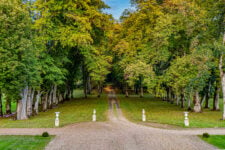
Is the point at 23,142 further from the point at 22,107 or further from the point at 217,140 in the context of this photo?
the point at 22,107

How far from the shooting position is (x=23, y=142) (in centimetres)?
1112

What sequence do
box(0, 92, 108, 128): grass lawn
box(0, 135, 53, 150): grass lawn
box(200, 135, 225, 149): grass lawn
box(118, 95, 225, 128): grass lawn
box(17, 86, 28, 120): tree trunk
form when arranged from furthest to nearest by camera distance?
box(17, 86, 28, 120): tree trunk, box(118, 95, 225, 128): grass lawn, box(0, 92, 108, 128): grass lawn, box(200, 135, 225, 149): grass lawn, box(0, 135, 53, 150): grass lawn

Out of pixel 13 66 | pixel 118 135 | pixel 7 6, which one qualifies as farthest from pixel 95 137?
pixel 7 6

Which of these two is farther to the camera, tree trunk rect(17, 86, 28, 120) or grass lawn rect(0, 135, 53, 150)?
tree trunk rect(17, 86, 28, 120)

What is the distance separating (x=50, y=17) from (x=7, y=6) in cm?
586

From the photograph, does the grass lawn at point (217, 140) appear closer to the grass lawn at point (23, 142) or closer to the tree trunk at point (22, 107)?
the grass lawn at point (23, 142)

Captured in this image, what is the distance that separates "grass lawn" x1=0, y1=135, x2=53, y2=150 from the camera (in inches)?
406

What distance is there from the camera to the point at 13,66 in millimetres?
18219

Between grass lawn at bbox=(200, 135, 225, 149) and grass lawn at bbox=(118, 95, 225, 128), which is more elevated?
grass lawn at bbox=(200, 135, 225, 149)

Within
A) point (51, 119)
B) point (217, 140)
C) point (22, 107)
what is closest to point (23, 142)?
point (51, 119)

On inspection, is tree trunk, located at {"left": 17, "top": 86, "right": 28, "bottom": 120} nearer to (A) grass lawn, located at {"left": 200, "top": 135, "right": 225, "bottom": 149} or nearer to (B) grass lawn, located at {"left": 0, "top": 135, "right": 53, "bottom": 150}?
(B) grass lawn, located at {"left": 0, "top": 135, "right": 53, "bottom": 150}

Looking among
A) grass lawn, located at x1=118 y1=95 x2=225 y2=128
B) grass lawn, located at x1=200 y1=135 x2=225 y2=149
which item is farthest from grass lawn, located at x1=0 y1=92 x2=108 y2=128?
grass lawn, located at x1=200 y1=135 x2=225 y2=149

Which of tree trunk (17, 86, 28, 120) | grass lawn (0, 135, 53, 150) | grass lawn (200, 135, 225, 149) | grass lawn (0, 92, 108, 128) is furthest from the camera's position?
tree trunk (17, 86, 28, 120)

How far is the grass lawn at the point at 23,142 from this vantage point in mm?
10312
